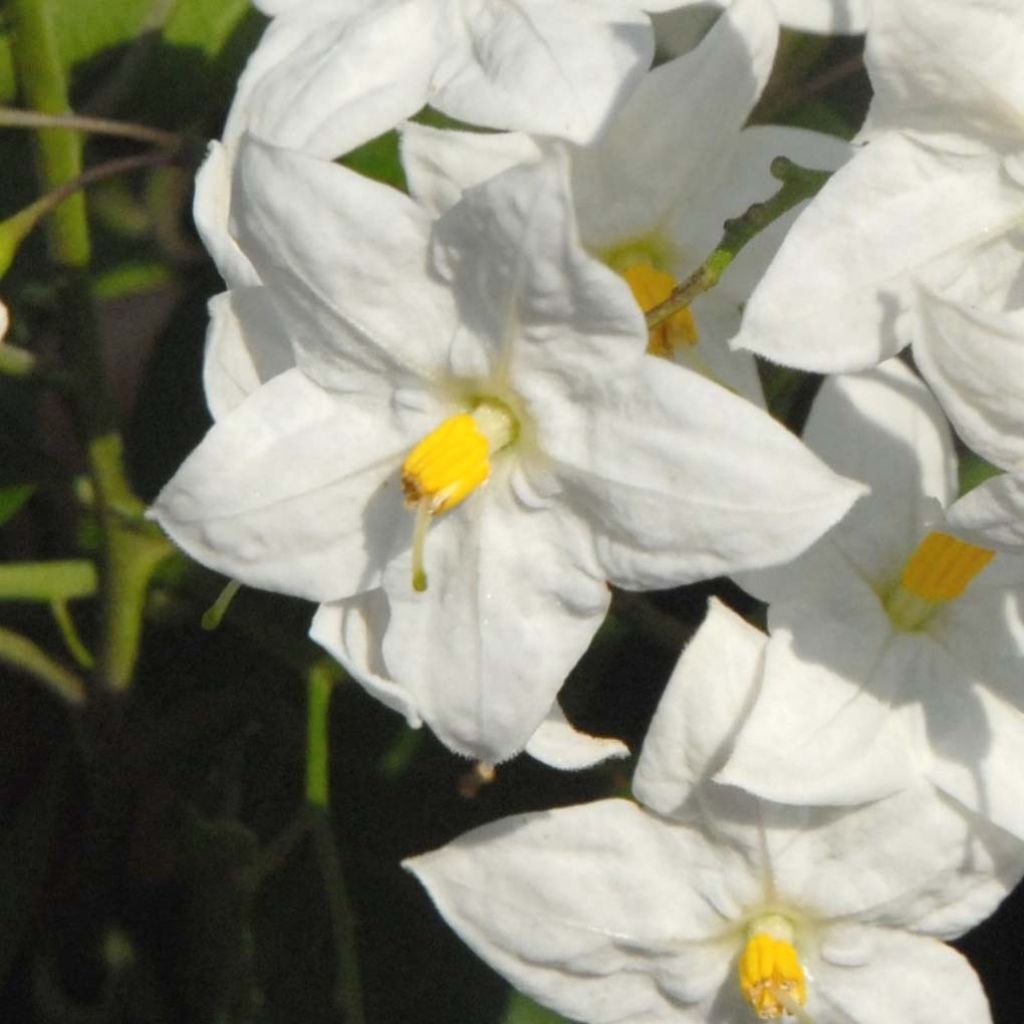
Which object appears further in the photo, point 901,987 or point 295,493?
point 901,987

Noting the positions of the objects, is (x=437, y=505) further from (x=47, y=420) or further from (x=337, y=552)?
(x=47, y=420)

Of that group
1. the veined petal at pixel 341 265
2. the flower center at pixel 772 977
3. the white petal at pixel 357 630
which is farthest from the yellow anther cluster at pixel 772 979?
the veined petal at pixel 341 265

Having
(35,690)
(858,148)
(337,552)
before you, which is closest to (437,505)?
(337,552)

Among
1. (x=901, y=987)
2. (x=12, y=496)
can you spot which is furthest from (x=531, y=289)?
(x=12, y=496)

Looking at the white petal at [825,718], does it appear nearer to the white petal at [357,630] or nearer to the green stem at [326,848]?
the white petal at [357,630]

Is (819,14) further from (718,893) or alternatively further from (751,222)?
(718,893)
